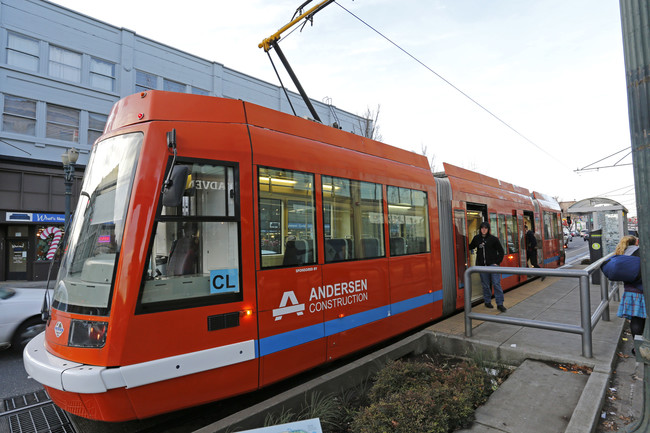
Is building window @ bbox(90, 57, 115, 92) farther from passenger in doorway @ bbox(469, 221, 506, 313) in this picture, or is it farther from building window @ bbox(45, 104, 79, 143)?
passenger in doorway @ bbox(469, 221, 506, 313)

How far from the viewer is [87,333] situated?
3.00 metres

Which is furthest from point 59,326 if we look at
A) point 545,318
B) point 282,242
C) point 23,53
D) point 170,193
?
point 23,53

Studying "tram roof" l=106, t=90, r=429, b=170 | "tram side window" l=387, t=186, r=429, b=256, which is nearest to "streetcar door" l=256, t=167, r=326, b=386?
"tram roof" l=106, t=90, r=429, b=170

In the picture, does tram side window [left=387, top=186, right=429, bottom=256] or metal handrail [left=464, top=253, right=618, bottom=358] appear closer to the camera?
metal handrail [left=464, top=253, right=618, bottom=358]

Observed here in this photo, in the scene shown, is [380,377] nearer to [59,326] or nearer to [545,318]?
[59,326]

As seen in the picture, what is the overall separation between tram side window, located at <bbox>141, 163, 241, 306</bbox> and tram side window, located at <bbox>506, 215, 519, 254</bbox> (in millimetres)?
9146

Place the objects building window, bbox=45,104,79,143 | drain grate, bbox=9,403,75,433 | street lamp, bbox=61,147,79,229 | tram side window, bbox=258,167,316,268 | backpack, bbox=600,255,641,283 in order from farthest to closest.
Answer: building window, bbox=45,104,79,143 < street lamp, bbox=61,147,79,229 < backpack, bbox=600,255,641,283 < tram side window, bbox=258,167,316,268 < drain grate, bbox=9,403,75,433

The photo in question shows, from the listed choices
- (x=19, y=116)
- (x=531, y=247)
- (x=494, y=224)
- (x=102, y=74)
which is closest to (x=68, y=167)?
(x=19, y=116)

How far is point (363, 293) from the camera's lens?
4812 millimetres

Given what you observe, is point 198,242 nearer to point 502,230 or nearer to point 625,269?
point 625,269

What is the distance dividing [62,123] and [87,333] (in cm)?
1749

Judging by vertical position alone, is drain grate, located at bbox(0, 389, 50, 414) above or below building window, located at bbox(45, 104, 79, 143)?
below

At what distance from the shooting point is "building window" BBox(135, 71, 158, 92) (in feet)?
59.9

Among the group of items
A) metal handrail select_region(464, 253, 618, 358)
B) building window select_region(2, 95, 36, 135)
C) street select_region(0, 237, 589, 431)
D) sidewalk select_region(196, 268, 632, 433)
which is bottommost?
street select_region(0, 237, 589, 431)
